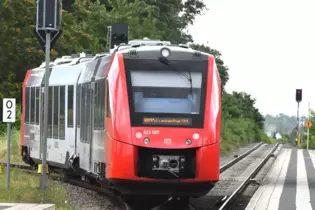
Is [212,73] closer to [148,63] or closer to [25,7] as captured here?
[148,63]

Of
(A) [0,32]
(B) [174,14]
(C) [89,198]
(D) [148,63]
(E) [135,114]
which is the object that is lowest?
(C) [89,198]

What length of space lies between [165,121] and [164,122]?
30 millimetres

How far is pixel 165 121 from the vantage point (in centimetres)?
1485

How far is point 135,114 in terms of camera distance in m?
14.8

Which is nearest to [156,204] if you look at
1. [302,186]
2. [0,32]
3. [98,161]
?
[98,161]

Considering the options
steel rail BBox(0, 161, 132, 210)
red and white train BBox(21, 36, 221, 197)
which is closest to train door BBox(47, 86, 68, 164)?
steel rail BBox(0, 161, 132, 210)

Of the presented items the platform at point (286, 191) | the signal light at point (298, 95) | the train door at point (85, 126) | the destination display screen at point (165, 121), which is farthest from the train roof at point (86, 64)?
the signal light at point (298, 95)

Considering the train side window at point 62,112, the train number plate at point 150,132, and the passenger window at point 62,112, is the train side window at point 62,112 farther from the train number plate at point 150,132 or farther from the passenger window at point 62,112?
the train number plate at point 150,132

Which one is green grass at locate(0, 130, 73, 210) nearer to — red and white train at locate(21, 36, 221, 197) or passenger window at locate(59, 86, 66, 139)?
red and white train at locate(21, 36, 221, 197)

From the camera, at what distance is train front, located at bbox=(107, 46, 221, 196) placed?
48.2 feet

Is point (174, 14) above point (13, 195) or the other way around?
above

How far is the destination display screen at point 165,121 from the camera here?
14.8m

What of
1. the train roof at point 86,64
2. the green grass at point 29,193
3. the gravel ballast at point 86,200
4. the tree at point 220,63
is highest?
the tree at point 220,63

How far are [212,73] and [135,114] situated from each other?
5.53ft
